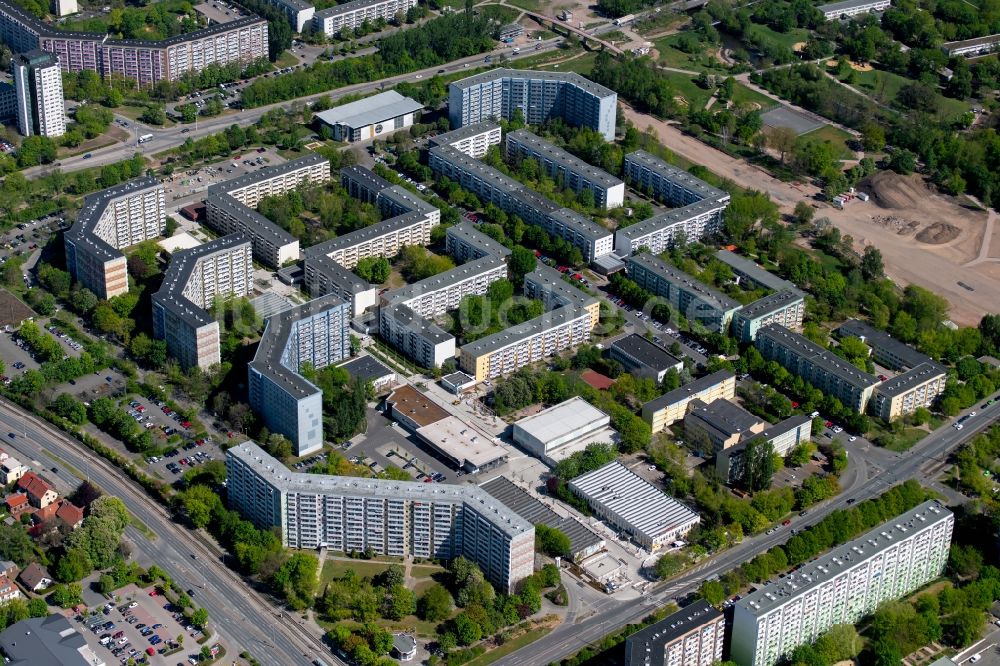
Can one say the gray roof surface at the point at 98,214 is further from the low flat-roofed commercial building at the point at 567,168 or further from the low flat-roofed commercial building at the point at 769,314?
the low flat-roofed commercial building at the point at 769,314

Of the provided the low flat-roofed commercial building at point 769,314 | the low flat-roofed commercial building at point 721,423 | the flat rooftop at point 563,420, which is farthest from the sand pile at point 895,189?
the flat rooftop at point 563,420

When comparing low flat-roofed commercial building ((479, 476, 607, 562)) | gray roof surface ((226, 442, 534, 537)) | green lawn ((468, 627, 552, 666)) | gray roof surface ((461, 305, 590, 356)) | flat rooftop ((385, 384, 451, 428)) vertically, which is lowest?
green lawn ((468, 627, 552, 666))

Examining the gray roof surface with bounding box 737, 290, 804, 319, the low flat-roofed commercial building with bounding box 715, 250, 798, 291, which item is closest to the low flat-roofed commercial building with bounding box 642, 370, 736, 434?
the gray roof surface with bounding box 737, 290, 804, 319

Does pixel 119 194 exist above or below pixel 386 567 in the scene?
above

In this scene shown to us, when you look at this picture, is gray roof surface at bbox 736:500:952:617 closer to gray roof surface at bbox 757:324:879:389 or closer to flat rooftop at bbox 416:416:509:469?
gray roof surface at bbox 757:324:879:389

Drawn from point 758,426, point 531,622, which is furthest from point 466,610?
point 758,426

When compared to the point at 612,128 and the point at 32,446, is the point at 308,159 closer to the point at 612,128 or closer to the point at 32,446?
the point at 612,128

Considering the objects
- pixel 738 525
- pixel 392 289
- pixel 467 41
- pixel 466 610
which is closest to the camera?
pixel 466 610
